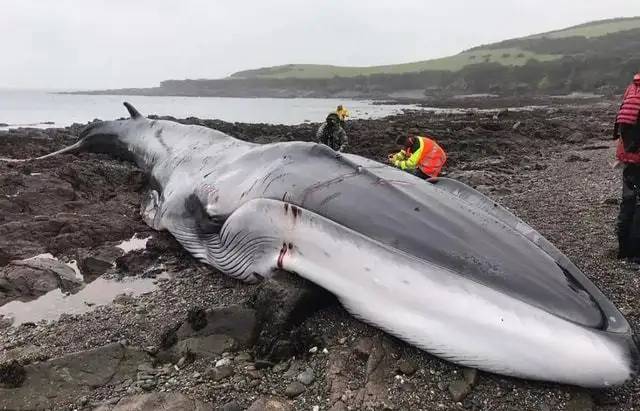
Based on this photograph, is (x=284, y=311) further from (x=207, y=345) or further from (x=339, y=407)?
(x=339, y=407)

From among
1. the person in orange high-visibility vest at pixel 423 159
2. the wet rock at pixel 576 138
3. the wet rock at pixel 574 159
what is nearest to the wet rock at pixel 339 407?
the person in orange high-visibility vest at pixel 423 159

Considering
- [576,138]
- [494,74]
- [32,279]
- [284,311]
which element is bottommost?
[576,138]

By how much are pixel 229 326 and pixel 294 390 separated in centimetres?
104

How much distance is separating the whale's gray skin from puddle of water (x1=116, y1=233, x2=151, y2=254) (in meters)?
1.37

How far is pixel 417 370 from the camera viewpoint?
3713 millimetres

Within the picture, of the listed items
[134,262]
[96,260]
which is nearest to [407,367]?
[134,262]

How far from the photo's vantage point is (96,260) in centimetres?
655

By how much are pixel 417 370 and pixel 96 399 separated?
2349mm

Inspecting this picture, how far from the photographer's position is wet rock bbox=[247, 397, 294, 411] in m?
3.47

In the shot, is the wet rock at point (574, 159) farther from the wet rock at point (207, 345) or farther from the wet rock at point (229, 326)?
the wet rock at point (207, 345)

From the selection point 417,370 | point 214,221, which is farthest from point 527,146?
A: point 417,370

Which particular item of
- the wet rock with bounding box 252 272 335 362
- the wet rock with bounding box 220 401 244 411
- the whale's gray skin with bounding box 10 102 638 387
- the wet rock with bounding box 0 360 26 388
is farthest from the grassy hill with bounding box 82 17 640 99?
the wet rock with bounding box 0 360 26 388

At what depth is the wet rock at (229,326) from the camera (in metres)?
4.41

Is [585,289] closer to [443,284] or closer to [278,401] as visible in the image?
[443,284]
